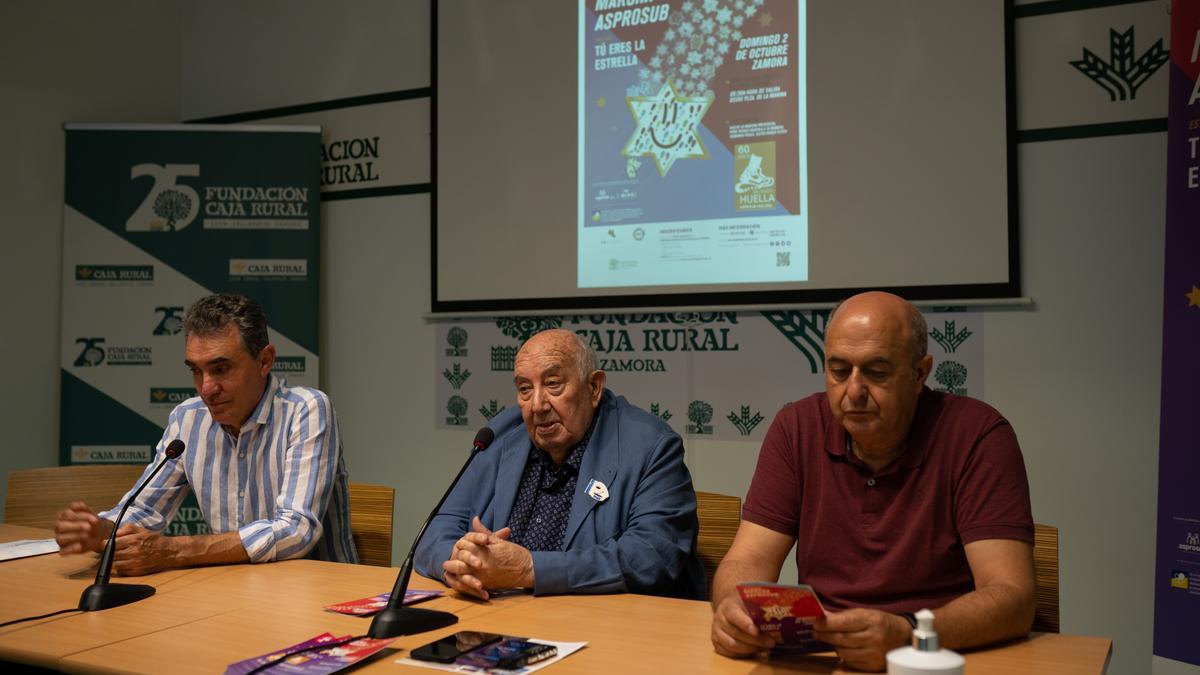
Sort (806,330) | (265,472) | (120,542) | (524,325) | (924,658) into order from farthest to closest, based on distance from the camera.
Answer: (524,325), (806,330), (265,472), (120,542), (924,658)

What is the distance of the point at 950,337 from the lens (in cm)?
379

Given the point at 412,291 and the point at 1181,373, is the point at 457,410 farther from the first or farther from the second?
the point at 1181,373

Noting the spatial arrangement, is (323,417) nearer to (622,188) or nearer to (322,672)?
(322,672)

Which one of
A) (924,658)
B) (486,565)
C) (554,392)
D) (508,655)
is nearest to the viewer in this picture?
(924,658)

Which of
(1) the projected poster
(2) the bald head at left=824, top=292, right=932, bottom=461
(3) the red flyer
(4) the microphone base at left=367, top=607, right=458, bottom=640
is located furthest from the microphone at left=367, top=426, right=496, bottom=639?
(1) the projected poster

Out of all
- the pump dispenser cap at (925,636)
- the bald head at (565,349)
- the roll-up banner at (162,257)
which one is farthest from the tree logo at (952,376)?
the roll-up banner at (162,257)

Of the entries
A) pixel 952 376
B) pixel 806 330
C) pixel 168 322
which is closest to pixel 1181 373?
pixel 952 376

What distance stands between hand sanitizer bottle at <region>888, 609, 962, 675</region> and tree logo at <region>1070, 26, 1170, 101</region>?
9.72 feet

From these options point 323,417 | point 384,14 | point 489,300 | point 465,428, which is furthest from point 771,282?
point 384,14

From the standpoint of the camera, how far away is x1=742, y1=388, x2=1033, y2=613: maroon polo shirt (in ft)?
6.18

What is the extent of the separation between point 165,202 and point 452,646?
13.0 ft

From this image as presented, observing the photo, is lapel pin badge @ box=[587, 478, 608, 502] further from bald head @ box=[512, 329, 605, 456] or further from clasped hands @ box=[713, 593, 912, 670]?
clasped hands @ box=[713, 593, 912, 670]

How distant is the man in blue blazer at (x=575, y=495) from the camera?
2189mm

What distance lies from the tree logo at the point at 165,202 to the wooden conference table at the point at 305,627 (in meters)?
2.84
